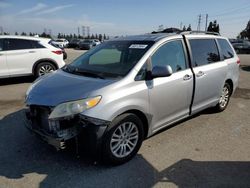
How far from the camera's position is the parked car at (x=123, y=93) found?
10.2ft

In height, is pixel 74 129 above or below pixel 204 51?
below

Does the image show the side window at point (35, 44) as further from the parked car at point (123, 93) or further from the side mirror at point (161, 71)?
the side mirror at point (161, 71)

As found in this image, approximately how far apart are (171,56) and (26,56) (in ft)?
20.0

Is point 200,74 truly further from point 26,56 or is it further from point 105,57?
point 26,56

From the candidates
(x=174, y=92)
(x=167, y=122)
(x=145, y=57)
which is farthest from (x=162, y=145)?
(x=145, y=57)

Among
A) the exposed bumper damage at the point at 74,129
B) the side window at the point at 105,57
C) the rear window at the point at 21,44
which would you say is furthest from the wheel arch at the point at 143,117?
the rear window at the point at 21,44

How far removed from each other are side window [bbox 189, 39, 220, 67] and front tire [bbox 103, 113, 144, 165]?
1728mm

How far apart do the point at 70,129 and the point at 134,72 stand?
1.17 m

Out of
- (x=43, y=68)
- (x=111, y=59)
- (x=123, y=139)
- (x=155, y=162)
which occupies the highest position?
(x=111, y=59)

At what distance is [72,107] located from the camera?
3.08 meters

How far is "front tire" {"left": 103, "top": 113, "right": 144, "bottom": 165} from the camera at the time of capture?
325 centimetres

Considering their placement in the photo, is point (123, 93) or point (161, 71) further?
point (161, 71)

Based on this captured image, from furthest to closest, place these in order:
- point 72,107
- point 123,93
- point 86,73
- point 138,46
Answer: point 138,46, point 86,73, point 123,93, point 72,107

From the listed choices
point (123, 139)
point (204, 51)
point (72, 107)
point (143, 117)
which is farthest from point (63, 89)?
point (204, 51)
